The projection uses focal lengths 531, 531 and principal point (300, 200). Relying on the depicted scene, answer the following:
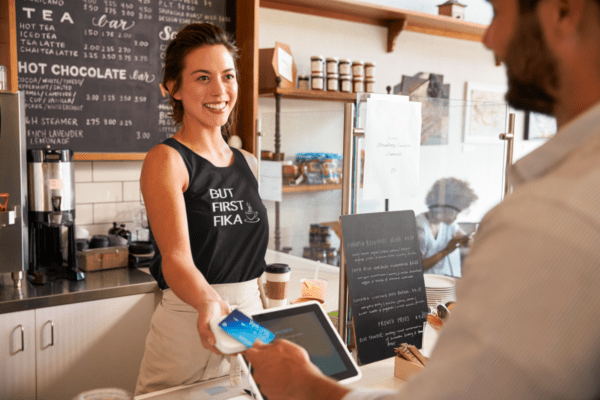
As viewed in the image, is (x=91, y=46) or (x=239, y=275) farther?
(x=91, y=46)

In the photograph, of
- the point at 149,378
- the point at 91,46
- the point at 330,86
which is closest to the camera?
the point at 149,378

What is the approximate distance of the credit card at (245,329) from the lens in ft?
3.18

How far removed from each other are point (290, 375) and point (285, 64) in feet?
8.51

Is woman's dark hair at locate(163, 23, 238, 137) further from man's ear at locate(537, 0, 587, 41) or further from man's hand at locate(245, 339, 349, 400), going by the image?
man's ear at locate(537, 0, 587, 41)

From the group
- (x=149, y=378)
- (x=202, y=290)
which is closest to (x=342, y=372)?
(x=202, y=290)

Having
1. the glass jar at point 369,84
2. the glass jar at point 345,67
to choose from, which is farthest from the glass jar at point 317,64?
the glass jar at point 369,84

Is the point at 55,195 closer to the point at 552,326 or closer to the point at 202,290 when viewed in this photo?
the point at 202,290

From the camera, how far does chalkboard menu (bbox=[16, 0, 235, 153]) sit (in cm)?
255

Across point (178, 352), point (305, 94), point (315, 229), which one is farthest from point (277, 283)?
point (305, 94)

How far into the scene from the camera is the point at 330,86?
3.28 metres

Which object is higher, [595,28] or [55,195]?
[595,28]

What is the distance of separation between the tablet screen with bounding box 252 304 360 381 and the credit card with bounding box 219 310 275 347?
6cm

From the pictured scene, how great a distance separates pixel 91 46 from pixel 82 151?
1.74 feet

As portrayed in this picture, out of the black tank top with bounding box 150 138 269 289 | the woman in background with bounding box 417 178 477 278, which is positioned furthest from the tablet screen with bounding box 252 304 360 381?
the woman in background with bounding box 417 178 477 278
